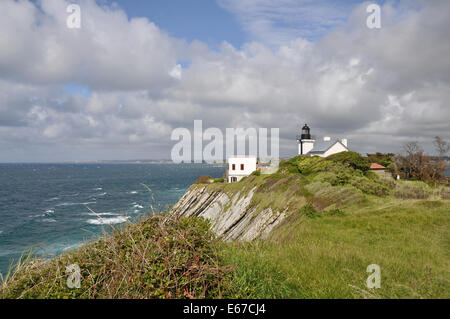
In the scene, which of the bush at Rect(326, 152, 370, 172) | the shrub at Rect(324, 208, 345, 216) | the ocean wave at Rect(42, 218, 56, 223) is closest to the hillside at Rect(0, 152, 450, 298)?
the shrub at Rect(324, 208, 345, 216)

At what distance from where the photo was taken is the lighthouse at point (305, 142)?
4953cm

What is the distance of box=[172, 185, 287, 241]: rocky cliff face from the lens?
1442 centimetres

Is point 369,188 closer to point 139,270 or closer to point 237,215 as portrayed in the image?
point 237,215

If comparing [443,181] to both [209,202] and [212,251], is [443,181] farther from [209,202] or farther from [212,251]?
[212,251]

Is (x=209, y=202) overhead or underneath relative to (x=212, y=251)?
underneath

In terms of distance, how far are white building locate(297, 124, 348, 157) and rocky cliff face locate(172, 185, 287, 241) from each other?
818 inches

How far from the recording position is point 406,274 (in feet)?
17.5

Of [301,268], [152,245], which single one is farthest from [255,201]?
[152,245]

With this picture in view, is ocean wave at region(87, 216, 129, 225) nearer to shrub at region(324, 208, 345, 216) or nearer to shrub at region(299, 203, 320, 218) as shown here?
shrub at region(299, 203, 320, 218)

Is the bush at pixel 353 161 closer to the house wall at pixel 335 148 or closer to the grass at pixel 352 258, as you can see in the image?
the house wall at pixel 335 148

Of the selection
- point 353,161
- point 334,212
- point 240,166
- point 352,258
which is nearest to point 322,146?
point 240,166

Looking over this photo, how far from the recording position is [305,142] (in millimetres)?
50031

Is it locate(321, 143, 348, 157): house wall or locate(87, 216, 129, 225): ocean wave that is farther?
locate(321, 143, 348, 157): house wall
